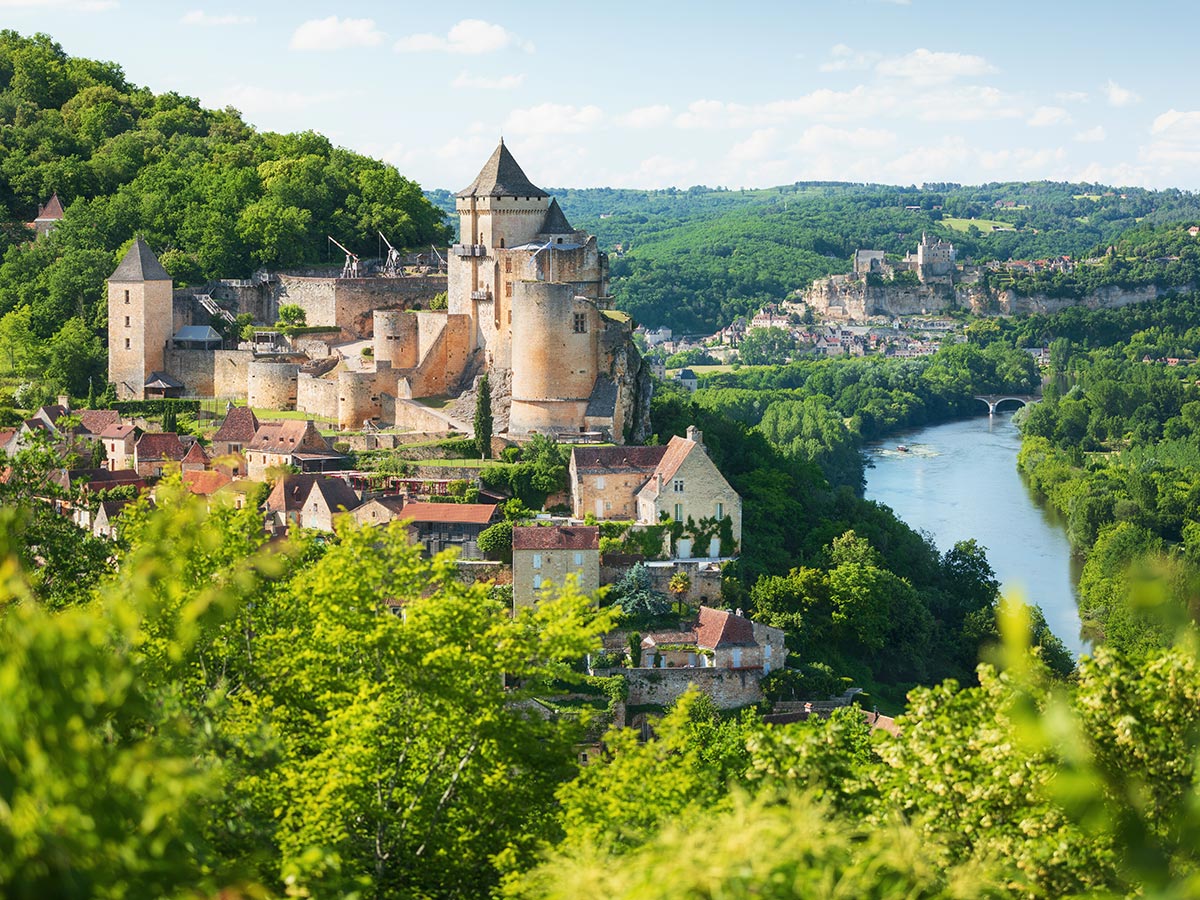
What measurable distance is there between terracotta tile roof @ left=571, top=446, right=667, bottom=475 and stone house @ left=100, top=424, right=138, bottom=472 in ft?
35.8

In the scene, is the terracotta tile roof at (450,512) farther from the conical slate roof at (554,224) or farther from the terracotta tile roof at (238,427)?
the conical slate roof at (554,224)

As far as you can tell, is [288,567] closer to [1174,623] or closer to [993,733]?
[993,733]

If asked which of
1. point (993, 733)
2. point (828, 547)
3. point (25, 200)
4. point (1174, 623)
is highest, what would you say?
point (25, 200)

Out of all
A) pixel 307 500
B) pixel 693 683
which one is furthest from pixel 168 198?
pixel 693 683

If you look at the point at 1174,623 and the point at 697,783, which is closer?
the point at 1174,623

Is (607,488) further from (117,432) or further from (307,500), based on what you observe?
(117,432)

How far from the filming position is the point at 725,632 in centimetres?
3075

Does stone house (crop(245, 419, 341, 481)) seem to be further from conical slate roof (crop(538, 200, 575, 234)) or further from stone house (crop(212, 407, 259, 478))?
conical slate roof (crop(538, 200, 575, 234))

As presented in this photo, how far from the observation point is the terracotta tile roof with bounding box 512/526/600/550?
30.9 meters

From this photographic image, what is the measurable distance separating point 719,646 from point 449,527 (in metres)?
5.94

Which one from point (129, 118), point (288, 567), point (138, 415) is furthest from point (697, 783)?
point (129, 118)

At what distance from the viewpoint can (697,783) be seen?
42.3ft

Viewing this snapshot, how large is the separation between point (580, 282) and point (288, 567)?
2029cm

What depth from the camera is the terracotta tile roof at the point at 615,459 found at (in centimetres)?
3388
